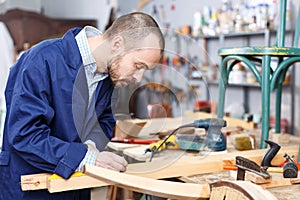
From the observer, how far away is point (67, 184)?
1.19m

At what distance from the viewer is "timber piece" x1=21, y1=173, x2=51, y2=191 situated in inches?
45.7

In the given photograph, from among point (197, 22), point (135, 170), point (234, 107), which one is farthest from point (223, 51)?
point (197, 22)

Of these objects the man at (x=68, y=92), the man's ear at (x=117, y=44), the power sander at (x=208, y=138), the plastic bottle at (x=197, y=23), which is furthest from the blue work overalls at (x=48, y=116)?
the plastic bottle at (x=197, y=23)

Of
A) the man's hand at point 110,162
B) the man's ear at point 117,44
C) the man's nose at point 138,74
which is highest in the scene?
the man's ear at point 117,44

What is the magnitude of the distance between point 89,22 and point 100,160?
551 centimetres

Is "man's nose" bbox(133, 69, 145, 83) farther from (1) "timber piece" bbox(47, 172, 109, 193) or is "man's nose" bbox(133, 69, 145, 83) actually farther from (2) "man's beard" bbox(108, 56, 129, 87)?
(1) "timber piece" bbox(47, 172, 109, 193)

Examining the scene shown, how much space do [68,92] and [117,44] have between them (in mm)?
201

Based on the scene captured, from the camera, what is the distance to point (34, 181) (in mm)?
1175

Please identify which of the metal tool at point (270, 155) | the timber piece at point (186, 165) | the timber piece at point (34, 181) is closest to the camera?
the timber piece at point (34, 181)

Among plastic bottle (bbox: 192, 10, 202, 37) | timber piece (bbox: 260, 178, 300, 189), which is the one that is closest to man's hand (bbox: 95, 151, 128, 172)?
timber piece (bbox: 260, 178, 300, 189)

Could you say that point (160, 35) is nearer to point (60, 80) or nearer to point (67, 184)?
point (60, 80)

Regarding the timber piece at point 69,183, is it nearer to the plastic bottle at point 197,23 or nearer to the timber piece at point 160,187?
the timber piece at point 160,187

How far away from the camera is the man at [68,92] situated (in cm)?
119

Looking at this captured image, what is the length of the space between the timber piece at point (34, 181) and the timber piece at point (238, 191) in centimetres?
54
